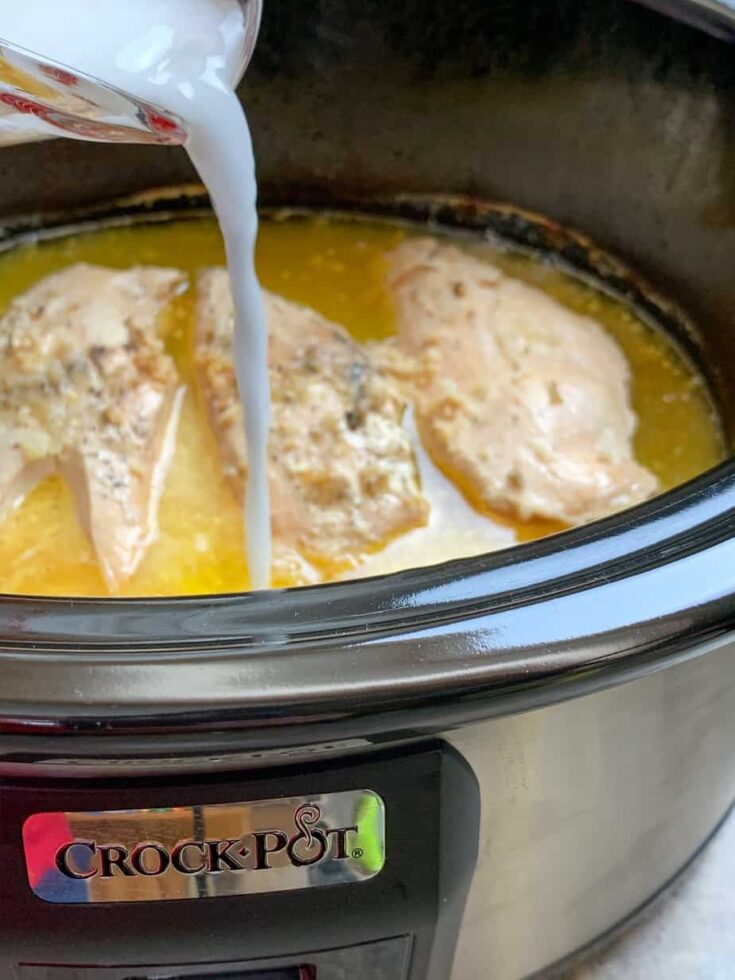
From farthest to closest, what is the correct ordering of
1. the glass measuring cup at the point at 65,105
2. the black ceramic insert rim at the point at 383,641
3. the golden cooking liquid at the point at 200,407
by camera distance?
the golden cooking liquid at the point at 200,407
the glass measuring cup at the point at 65,105
the black ceramic insert rim at the point at 383,641

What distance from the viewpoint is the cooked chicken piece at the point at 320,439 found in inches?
41.5

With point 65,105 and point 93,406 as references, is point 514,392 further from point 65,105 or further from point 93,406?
point 65,105

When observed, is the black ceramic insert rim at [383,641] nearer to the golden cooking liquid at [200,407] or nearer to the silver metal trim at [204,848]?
the silver metal trim at [204,848]

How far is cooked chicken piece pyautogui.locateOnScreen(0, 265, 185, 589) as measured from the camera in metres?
1.06

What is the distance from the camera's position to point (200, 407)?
1.19 m

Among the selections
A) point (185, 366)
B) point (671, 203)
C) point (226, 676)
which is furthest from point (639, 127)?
point (226, 676)

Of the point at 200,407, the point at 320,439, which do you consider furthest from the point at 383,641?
the point at 200,407

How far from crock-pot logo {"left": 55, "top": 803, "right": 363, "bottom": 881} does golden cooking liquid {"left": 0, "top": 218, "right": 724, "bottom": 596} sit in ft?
1.40

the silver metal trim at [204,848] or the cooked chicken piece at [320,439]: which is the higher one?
the cooked chicken piece at [320,439]

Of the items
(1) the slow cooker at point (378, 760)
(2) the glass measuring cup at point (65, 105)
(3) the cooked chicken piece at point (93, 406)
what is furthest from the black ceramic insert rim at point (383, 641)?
(3) the cooked chicken piece at point (93, 406)

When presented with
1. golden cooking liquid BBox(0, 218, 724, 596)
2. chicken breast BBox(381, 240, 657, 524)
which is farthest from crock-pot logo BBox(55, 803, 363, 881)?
chicken breast BBox(381, 240, 657, 524)

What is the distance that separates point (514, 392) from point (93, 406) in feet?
1.39

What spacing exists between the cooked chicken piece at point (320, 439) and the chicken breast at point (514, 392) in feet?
0.18

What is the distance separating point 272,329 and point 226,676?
2.44ft
